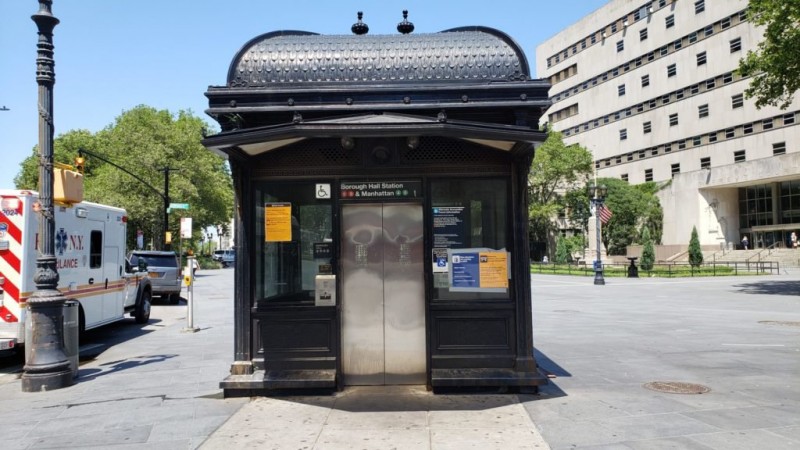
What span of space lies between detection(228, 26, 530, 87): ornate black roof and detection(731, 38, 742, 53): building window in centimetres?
5949

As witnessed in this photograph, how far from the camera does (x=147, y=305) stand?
16.0 metres

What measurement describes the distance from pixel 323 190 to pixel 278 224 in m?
0.72

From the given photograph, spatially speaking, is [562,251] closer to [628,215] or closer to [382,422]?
[628,215]

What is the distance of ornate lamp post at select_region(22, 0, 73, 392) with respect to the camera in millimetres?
7699

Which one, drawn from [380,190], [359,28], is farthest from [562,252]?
[380,190]

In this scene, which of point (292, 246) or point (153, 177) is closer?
point (292, 246)

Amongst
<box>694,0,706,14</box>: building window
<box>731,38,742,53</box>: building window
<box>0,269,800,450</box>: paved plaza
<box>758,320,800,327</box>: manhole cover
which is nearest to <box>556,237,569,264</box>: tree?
<box>731,38,742,53</box>: building window

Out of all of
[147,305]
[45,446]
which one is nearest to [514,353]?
[45,446]

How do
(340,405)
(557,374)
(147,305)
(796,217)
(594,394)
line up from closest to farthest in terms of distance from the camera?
(340,405) < (594,394) < (557,374) < (147,305) < (796,217)

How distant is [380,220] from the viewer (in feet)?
23.6

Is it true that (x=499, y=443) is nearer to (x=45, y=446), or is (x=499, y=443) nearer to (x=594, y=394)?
(x=594, y=394)

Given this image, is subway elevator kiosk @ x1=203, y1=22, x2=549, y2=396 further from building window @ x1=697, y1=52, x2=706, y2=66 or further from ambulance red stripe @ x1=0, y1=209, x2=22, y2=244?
building window @ x1=697, y1=52, x2=706, y2=66

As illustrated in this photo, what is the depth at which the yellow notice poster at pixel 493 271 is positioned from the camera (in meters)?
6.89

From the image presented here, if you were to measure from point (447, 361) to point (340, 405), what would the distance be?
1.44 metres
